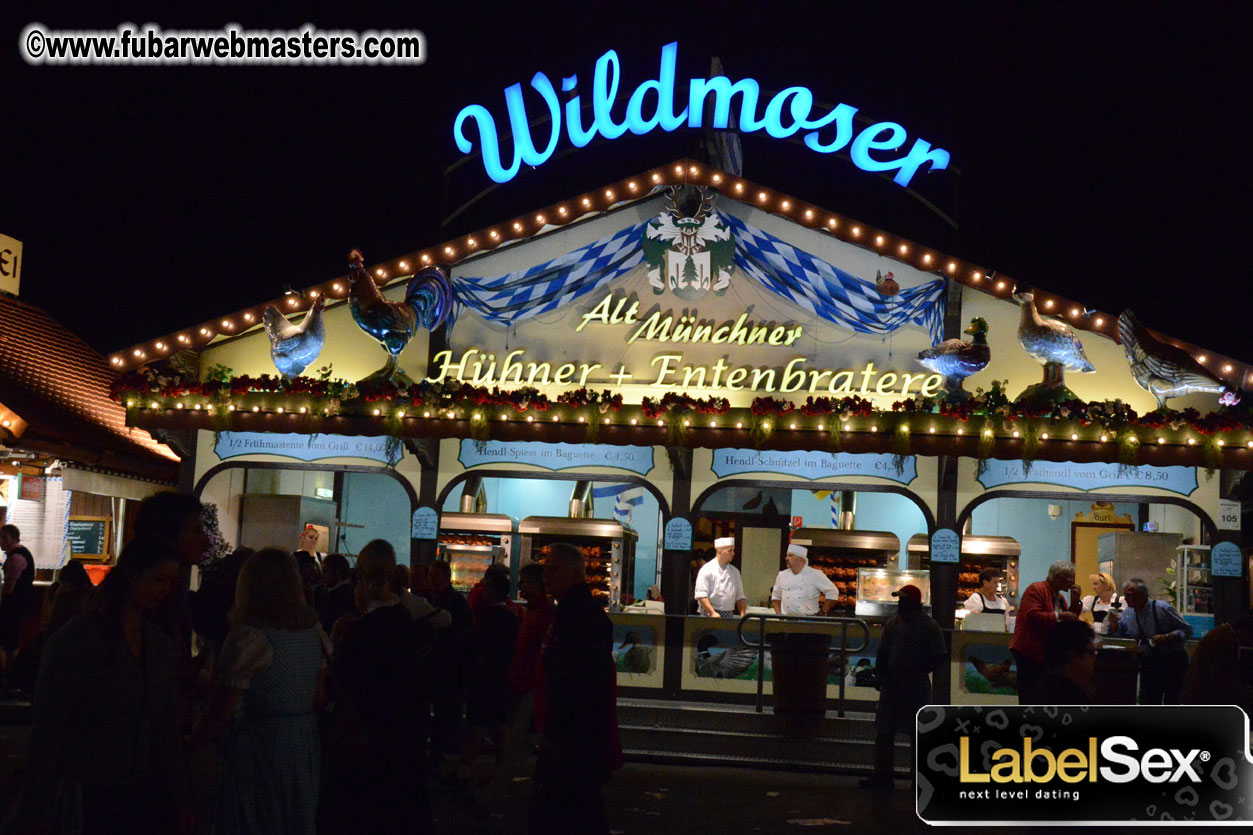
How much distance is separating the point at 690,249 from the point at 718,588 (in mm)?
4254

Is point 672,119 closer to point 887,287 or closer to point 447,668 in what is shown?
point 887,287

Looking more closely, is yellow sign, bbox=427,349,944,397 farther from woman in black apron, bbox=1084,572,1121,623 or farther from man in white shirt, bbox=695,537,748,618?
woman in black apron, bbox=1084,572,1121,623

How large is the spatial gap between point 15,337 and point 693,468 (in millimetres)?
12582

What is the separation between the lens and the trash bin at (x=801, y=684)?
1291cm

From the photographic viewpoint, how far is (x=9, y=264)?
906 inches

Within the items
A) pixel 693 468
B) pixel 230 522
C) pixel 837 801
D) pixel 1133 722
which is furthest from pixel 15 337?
pixel 1133 722

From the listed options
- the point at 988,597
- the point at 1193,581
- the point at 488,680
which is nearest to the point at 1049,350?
the point at 988,597

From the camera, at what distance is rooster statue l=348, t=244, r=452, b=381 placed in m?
14.9

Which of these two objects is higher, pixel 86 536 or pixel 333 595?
pixel 86 536

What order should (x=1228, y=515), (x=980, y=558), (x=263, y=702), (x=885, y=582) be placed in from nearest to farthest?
(x=263, y=702), (x=1228, y=515), (x=885, y=582), (x=980, y=558)

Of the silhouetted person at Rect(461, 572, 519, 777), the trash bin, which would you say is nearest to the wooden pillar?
the trash bin

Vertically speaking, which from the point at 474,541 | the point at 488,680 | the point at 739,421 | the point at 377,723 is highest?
the point at 739,421

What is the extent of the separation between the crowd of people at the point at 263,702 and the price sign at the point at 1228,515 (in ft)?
32.5

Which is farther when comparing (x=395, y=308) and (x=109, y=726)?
(x=395, y=308)
